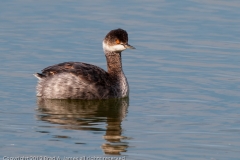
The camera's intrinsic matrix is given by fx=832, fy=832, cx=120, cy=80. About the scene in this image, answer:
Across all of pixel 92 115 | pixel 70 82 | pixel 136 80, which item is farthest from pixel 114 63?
pixel 92 115

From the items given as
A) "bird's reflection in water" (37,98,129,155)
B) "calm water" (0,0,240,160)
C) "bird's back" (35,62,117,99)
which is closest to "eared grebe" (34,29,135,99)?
"bird's back" (35,62,117,99)

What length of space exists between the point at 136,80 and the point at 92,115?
3.07 metres

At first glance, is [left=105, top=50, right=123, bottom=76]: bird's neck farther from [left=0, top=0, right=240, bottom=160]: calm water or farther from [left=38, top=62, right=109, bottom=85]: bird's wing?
[left=38, top=62, right=109, bottom=85]: bird's wing

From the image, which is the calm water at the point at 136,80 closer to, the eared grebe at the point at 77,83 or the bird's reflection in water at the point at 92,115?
the bird's reflection in water at the point at 92,115

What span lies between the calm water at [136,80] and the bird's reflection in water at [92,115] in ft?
0.06

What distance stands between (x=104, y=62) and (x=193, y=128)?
5768 mm

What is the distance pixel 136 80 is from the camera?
720 inches

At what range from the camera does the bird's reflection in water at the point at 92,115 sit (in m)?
13.6

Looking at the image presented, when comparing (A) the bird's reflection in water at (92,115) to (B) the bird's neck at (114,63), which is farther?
(B) the bird's neck at (114,63)

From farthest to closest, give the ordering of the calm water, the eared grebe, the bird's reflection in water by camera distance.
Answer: the eared grebe → the bird's reflection in water → the calm water

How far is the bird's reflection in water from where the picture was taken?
44.6 ft

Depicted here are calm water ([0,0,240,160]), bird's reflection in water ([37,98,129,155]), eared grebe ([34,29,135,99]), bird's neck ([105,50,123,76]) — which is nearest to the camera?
calm water ([0,0,240,160])

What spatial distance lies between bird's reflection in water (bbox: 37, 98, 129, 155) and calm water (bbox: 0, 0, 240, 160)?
0.06 ft

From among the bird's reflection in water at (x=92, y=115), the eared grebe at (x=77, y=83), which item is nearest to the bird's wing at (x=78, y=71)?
the eared grebe at (x=77, y=83)
